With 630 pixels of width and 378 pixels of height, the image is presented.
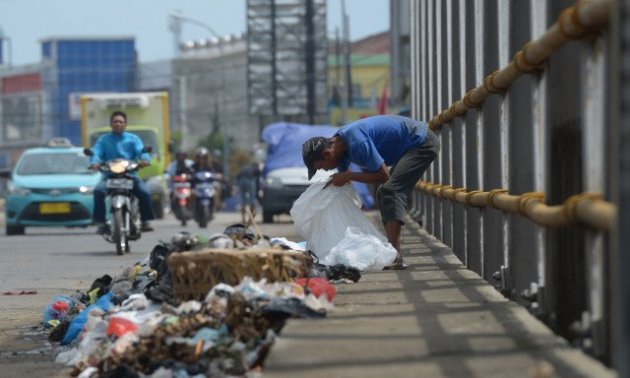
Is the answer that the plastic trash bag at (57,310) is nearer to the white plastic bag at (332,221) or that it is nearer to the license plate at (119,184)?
the white plastic bag at (332,221)

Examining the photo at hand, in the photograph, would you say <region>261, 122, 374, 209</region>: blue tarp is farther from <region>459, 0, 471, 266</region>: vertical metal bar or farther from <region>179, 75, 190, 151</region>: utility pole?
<region>179, 75, 190, 151</region>: utility pole

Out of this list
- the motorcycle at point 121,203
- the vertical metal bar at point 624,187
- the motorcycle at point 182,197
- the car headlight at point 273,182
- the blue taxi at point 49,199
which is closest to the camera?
the vertical metal bar at point 624,187

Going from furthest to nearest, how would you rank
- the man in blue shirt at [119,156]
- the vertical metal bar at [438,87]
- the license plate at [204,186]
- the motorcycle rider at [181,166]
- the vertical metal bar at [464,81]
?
the motorcycle rider at [181,166], the license plate at [204,186], the man in blue shirt at [119,156], the vertical metal bar at [438,87], the vertical metal bar at [464,81]

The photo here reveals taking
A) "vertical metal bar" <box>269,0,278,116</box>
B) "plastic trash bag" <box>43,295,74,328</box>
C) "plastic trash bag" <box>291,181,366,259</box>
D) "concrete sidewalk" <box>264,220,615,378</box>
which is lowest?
"plastic trash bag" <box>43,295,74,328</box>

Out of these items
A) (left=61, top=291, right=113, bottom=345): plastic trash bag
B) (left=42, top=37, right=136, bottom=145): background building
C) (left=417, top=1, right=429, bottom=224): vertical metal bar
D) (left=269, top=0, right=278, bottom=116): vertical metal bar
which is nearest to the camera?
(left=61, top=291, right=113, bottom=345): plastic trash bag

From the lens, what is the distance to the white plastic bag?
438 inches

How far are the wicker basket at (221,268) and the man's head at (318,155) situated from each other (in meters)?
3.18

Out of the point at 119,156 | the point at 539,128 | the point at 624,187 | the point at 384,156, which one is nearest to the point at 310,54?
the point at 119,156

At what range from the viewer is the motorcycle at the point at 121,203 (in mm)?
19297

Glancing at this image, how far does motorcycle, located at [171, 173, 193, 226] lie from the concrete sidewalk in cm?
2399

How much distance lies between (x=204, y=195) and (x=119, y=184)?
1111 cm

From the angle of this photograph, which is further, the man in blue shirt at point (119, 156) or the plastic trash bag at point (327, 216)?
the man in blue shirt at point (119, 156)

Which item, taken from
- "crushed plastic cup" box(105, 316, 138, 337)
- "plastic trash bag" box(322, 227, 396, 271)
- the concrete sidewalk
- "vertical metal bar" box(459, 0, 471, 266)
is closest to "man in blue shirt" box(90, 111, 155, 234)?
"vertical metal bar" box(459, 0, 471, 266)

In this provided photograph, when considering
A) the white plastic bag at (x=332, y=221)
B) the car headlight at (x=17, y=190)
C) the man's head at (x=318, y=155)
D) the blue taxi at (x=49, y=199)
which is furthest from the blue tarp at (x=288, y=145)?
the man's head at (x=318, y=155)
